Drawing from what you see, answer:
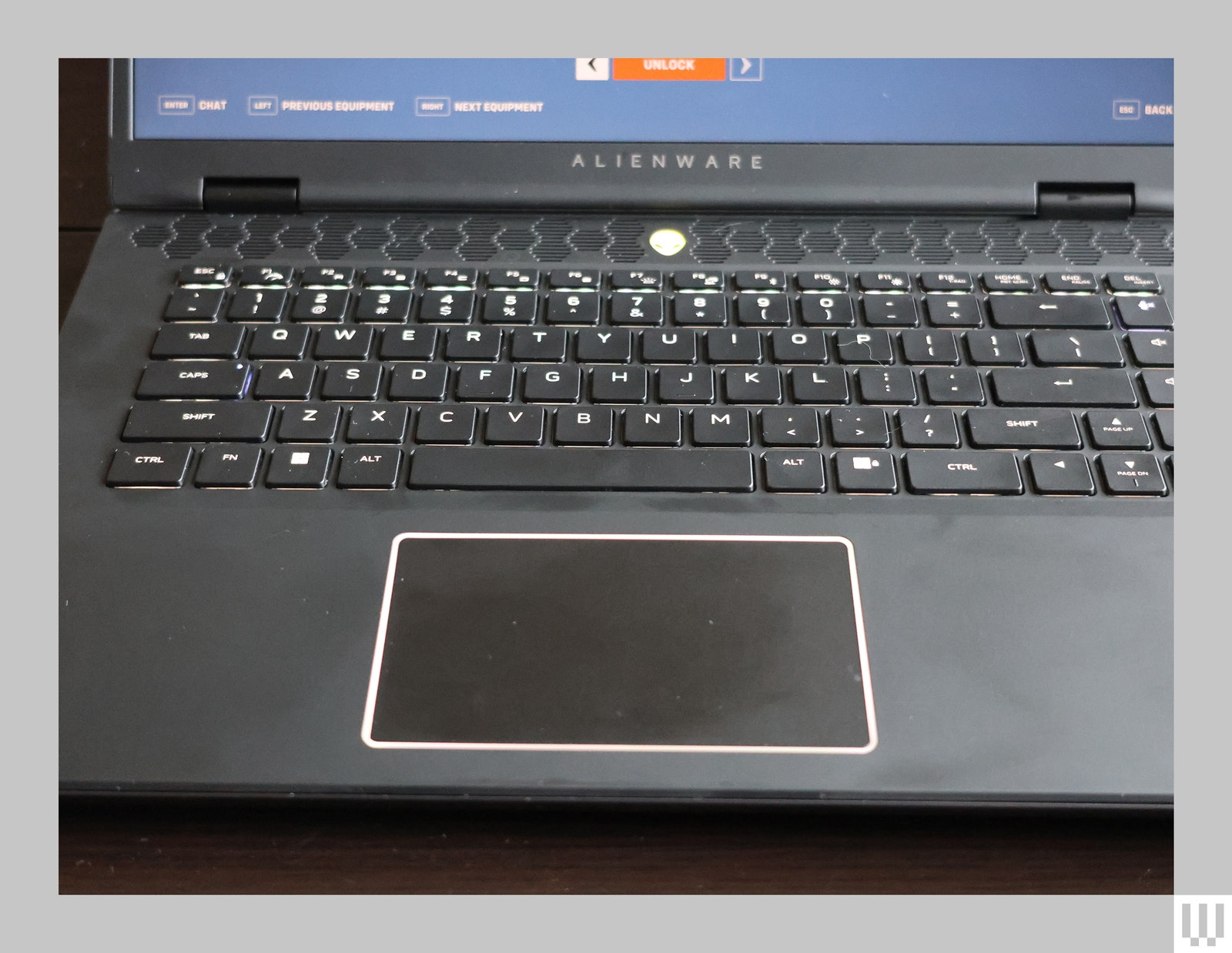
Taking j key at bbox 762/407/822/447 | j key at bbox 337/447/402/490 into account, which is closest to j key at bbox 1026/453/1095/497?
j key at bbox 762/407/822/447

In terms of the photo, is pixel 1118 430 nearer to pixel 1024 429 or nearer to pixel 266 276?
pixel 1024 429

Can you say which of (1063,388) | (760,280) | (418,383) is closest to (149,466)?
(418,383)

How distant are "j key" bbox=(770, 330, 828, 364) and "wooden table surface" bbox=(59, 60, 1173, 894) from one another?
0.24 metres

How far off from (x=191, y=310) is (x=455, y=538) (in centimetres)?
23

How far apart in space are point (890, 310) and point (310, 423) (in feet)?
1.04

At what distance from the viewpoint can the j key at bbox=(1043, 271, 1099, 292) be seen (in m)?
0.55

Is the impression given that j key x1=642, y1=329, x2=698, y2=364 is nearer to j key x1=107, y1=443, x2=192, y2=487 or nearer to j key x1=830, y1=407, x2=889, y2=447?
j key x1=830, y1=407, x2=889, y2=447

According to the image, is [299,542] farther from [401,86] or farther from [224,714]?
[401,86]

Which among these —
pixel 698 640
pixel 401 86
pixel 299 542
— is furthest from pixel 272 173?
pixel 698 640

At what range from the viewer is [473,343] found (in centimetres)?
52

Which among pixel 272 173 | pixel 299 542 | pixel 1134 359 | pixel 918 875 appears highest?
pixel 272 173

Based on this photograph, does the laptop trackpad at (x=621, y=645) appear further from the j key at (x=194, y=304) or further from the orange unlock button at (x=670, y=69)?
the orange unlock button at (x=670, y=69)

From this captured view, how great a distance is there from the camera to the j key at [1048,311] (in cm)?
52

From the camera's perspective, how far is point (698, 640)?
40 centimetres
